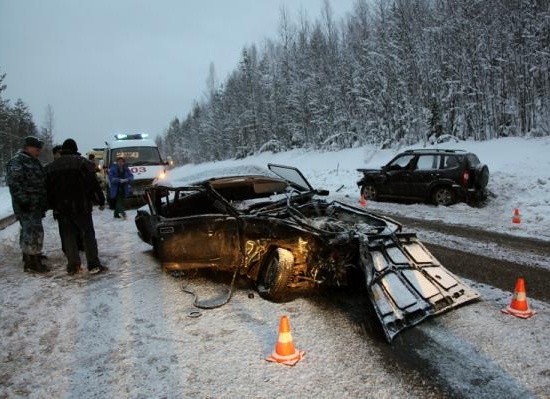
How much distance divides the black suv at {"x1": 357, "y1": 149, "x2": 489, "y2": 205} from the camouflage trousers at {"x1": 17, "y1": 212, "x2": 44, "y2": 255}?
9.69m

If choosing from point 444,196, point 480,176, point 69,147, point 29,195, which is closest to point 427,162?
point 444,196

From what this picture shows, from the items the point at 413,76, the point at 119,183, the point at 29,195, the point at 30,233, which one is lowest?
the point at 30,233

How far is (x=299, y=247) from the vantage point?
4.70 metres

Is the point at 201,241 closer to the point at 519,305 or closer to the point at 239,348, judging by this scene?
the point at 239,348

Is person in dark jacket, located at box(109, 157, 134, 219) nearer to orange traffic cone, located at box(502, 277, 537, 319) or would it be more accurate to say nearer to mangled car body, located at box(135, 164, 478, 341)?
mangled car body, located at box(135, 164, 478, 341)

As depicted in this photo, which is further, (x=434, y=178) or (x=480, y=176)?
(x=434, y=178)

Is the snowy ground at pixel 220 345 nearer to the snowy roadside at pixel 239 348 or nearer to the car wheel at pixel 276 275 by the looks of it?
the snowy roadside at pixel 239 348

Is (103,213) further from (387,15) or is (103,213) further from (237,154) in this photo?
(237,154)

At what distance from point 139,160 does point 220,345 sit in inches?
426

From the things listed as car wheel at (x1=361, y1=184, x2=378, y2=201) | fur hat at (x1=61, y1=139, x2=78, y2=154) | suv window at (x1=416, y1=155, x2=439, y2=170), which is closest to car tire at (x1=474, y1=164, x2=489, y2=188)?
suv window at (x1=416, y1=155, x2=439, y2=170)

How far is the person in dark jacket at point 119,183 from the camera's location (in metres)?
11.2

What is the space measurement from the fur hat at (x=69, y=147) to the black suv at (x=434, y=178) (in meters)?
9.27

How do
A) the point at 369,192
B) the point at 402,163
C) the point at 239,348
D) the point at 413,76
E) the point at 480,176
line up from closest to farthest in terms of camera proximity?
the point at 239,348 < the point at 480,176 < the point at 402,163 < the point at 369,192 < the point at 413,76

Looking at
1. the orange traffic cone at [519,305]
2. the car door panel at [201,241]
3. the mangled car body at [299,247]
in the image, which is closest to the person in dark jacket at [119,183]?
the mangled car body at [299,247]
